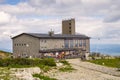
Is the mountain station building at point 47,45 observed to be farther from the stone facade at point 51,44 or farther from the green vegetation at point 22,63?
the green vegetation at point 22,63

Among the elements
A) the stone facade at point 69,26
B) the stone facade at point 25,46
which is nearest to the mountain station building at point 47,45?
the stone facade at point 25,46

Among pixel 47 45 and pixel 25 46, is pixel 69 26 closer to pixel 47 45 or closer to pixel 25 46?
pixel 47 45

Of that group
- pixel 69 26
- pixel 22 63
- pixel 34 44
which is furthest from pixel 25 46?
pixel 69 26

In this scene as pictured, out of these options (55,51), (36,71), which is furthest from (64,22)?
(36,71)

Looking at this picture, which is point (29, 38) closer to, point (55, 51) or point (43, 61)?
point (55, 51)

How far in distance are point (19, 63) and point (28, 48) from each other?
1928 centimetres

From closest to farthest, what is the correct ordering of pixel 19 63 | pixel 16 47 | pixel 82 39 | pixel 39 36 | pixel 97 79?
pixel 97 79 → pixel 19 63 → pixel 39 36 → pixel 16 47 → pixel 82 39

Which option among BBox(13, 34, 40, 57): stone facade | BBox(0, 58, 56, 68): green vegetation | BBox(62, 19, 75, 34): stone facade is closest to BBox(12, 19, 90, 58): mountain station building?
BBox(13, 34, 40, 57): stone facade

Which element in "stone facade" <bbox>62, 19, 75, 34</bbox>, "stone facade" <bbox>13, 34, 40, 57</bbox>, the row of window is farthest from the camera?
"stone facade" <bbox>62, 19, 75, 34</bbox>

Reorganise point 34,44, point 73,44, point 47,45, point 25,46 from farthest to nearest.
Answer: point 73,44
point 25,46
point 47,45
point 34,44

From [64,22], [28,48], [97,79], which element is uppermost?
[64,22]

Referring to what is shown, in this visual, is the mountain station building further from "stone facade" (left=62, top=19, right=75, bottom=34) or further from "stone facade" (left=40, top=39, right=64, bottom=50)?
"stone facade" (left=62, top=19, right=75, bottom=34)

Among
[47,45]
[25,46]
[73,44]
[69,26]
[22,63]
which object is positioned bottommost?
[22,63]

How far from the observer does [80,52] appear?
72188 millimetres
